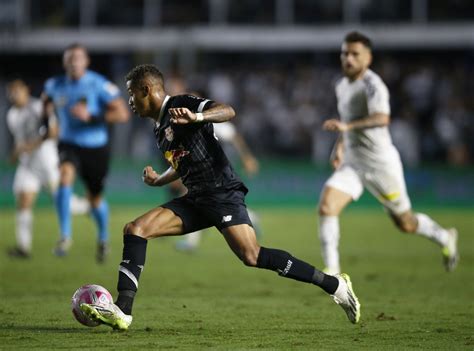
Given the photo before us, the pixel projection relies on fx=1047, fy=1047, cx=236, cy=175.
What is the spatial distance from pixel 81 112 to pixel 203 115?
20.9 feet

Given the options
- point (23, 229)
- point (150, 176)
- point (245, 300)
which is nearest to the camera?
point (150, 176)

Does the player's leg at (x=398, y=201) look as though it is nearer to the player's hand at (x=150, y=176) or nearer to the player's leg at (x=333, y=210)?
the player's leg at (x=333, y=210)

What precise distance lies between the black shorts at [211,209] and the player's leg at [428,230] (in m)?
3.82

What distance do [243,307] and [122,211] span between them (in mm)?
14296

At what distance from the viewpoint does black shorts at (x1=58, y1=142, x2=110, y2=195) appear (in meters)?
14.0

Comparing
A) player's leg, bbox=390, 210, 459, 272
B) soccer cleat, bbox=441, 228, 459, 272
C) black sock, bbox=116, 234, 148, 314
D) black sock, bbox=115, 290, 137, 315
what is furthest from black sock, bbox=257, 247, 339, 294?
soccer cleat, bbox=441, 228, 459, 272

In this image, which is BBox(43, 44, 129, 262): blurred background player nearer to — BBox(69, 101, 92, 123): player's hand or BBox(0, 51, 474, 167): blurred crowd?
BBox(69, 101, 92, 123): player's hand

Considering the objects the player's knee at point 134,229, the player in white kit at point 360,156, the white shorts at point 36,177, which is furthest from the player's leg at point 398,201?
the white shorts at point 36,177

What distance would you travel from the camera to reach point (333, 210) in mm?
10953

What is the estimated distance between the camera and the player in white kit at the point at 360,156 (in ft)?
35.8

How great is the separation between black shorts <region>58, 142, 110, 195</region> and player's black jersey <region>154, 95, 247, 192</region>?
5816mm

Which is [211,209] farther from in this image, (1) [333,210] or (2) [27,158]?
(2) [27,158]

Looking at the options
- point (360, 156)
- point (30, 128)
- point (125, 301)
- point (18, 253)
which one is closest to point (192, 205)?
point (125, 301)

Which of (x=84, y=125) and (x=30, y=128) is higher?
(x=84, y=125)
